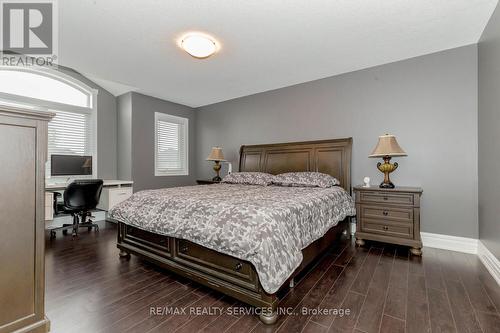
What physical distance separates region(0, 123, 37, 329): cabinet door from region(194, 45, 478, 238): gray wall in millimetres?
3730

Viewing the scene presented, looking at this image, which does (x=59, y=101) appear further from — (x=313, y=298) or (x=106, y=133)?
(x=313, y=298)

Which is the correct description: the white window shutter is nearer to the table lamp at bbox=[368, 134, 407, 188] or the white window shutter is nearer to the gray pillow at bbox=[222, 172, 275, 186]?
the gray pillow at bbox=[222, 172, 275, 186]

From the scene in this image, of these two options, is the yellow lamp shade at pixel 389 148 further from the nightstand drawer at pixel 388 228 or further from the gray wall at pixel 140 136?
the gray wall at pixel 140 136

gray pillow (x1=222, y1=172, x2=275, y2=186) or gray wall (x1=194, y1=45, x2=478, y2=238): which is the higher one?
gray wall (x1=194, y1=45, x2=478, y2=238)

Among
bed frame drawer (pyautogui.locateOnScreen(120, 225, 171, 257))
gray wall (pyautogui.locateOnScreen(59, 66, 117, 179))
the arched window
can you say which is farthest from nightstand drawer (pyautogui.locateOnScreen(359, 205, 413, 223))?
the arched window

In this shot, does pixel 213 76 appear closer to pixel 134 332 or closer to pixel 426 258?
pixel 134 332

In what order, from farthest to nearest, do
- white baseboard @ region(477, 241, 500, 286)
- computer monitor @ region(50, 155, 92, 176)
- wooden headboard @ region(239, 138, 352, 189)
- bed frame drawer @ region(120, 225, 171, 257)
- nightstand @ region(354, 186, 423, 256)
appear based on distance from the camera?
computer monitor @ region(50, 155, 92, 176) < wooden headboard @ region(239, 138, 352, 189) < nightstand @ region(354, 186, 423, 256) < bed frame drawer @ region(120, 225, 171, 257) < white baseboard @ region(477, 241, 500, 286)

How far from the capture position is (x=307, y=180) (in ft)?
11.3

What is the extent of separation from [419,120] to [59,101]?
5.99m

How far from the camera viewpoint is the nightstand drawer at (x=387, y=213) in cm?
289

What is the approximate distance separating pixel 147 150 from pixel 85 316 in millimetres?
3796

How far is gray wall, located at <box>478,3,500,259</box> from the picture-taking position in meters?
2.25

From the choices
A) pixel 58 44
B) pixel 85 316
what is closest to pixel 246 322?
pixel 85 316

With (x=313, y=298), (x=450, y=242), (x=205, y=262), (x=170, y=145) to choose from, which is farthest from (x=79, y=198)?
(x=450, y=242)
